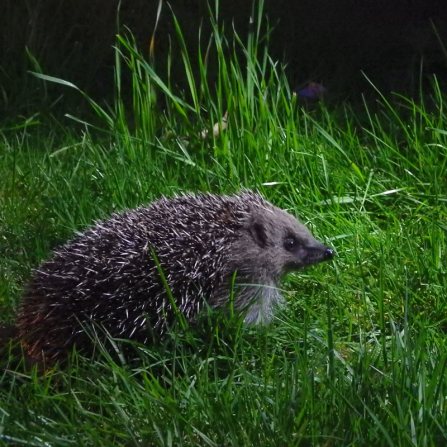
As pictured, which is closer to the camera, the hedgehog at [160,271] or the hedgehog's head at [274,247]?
the hedgehog at [160,271]

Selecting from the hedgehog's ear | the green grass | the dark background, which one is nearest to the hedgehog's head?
the hedgehog's ear

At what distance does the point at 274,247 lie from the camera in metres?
4.00

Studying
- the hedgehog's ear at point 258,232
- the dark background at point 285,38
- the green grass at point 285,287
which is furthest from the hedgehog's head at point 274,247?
the dark background at point 285,38

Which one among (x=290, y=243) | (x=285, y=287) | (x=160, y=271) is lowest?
(x=285, y=287)

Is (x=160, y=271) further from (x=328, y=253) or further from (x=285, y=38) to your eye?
(x=285, y=38)

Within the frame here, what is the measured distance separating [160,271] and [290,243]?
0.97 metres

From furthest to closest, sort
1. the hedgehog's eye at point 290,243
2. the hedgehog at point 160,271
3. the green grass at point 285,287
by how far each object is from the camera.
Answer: the hedgehog's eye at point 290,243 → the hedgehog at point 160,271 → the green grass at point 285,287

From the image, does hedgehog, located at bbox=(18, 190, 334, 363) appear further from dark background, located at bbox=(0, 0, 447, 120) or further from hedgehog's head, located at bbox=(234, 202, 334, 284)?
dark background, located at bbox=(0, 0, 447, 120)

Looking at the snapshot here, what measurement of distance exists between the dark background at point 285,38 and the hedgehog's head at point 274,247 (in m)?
2.82

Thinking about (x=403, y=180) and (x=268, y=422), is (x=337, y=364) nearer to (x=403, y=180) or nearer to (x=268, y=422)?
(x=268, y=422)

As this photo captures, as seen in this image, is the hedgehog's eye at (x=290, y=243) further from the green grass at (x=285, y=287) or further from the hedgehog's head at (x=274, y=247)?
the green grass at (x=285, y=287)

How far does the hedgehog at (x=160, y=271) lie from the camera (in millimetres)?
3428

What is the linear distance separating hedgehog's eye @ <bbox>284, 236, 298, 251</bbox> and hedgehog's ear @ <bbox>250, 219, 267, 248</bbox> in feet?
0.37

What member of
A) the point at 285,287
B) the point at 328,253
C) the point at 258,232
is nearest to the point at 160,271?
the point at 258,232
